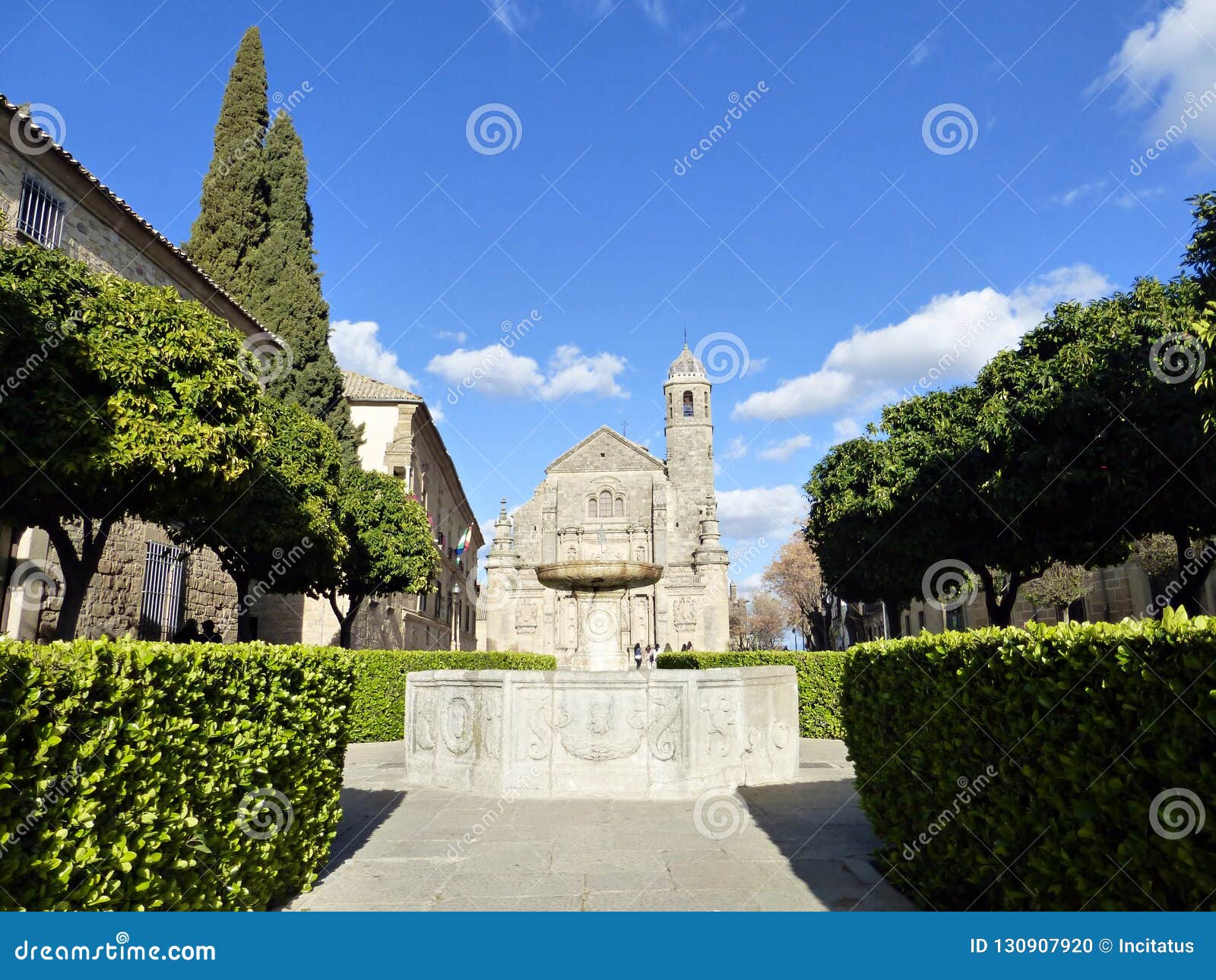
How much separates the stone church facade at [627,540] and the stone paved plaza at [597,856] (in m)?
32.8

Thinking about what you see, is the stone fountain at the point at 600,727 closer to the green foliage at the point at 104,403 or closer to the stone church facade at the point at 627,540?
the green foliage at the point at 104,403

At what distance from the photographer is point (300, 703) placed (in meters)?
5.07

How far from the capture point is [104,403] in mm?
9203

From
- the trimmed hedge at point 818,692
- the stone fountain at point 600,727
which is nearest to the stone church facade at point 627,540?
the trimmed hedge at point 818,692

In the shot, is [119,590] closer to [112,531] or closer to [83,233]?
[112,531]

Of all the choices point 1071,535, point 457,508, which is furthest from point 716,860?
point 457,508

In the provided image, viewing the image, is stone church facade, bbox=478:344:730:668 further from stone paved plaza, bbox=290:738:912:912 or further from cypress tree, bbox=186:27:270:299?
stone paved plaza, bbox=290:738:912:912

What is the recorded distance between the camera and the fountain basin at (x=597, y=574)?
13672mm

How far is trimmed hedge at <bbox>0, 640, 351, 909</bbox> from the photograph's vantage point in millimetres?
2590

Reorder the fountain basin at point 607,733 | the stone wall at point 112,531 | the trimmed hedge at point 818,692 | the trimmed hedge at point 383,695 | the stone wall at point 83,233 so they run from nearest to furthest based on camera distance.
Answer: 1. the fountain basin at point 607,733
2. the stone wall at point 83,233
3. the stone wall at point 112,531
4. the trimmed hedge at point 383,695
5. the trimmed hedge at point 818,692

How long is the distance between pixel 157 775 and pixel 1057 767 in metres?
3.85

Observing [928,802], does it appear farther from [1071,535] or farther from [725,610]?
[725,610]

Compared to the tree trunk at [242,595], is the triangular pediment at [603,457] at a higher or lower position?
higher

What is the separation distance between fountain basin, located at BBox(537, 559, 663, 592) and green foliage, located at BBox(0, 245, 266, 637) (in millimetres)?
5594
